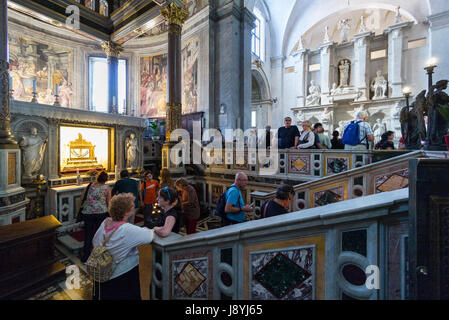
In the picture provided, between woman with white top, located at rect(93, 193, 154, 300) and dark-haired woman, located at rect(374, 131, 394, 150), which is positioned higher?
dark-haired woman, located at rect(374, 131, 394, 150)

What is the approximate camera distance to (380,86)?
50.7 ft

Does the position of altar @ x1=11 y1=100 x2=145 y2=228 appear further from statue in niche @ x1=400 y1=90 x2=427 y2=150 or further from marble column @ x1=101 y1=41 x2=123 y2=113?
statue in niche @ x1=400 y1=90 x2=427 y2=150

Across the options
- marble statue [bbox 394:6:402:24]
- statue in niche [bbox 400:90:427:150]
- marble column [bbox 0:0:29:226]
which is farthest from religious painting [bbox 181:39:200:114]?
marble statue [bbox 394:6:402:24]

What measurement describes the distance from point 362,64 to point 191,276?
65.4 feet

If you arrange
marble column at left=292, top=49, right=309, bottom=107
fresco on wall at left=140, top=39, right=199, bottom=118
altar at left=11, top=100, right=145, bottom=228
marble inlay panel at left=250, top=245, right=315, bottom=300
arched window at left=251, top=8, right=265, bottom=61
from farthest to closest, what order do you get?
marble column at left=292, top=49, right=309, bottom=107
arched window at left=251, top=8, right=265, bottom=61
fresco on wall at left=140, top=39, right=199, bottom=118
altar at left=11, top=100, right=145, bottom=228
marble inlay panel at left=250, top=245, right=315, bottom=300

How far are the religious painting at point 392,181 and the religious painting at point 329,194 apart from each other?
1.92 feet

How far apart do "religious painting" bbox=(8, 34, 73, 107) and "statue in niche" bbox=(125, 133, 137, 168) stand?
6.41 m

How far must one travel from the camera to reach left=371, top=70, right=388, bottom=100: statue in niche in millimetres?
15266

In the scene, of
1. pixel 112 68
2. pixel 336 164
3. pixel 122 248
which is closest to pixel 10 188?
pixel 122 248

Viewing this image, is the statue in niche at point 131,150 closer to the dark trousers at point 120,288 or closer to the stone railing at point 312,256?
the dark trousers at point 120,288

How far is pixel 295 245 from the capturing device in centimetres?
136

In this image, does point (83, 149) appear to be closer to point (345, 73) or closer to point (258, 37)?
point (258, 37)

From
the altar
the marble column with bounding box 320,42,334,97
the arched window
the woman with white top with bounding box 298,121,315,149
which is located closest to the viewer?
the altar
